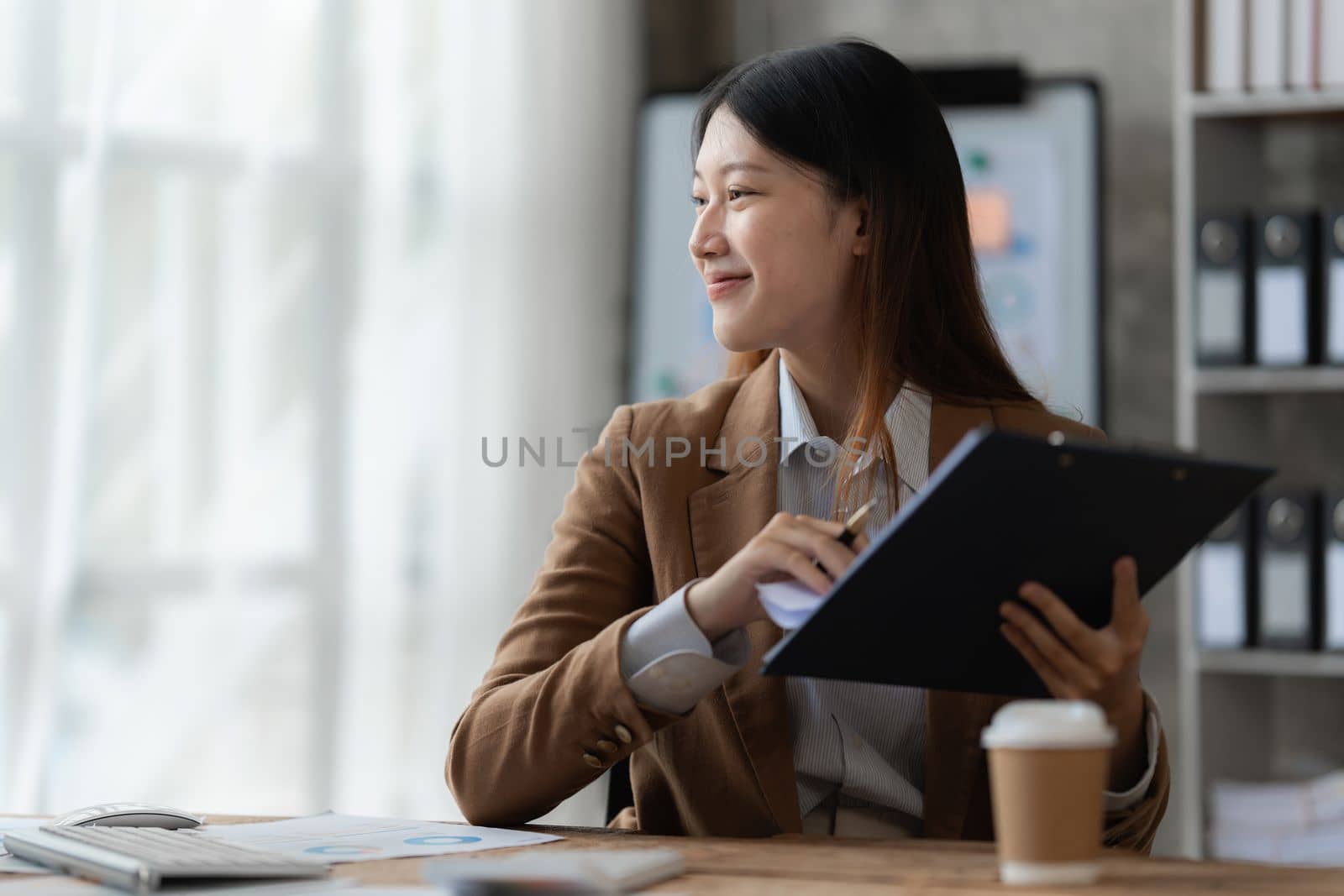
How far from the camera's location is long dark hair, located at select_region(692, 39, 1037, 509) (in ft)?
4.57

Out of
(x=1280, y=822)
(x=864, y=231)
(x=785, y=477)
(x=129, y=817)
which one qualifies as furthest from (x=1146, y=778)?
(x=1280, y=822)

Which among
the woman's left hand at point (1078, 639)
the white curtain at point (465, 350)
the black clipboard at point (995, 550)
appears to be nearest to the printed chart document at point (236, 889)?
the black clipboard at point (995, 550)

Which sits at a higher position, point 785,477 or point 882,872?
point 785,477

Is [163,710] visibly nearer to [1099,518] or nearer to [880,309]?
[880,309]

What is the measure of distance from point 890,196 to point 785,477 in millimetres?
305

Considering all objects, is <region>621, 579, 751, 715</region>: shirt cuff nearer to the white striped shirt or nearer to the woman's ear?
the white striped shirt

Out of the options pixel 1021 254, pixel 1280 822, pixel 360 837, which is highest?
pixel 1021 254

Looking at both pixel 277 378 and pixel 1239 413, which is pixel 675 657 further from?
pixel 1239 413

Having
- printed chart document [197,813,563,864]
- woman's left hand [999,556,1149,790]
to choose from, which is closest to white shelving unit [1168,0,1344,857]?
woman's left hand [999,556,1149,790]

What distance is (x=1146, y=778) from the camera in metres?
1.18

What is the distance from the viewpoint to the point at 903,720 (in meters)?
1.35

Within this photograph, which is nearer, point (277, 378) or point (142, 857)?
point (142, 857)

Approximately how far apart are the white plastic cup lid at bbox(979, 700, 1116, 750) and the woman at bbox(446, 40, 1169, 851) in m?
0.36

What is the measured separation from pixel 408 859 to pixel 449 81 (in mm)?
1810
